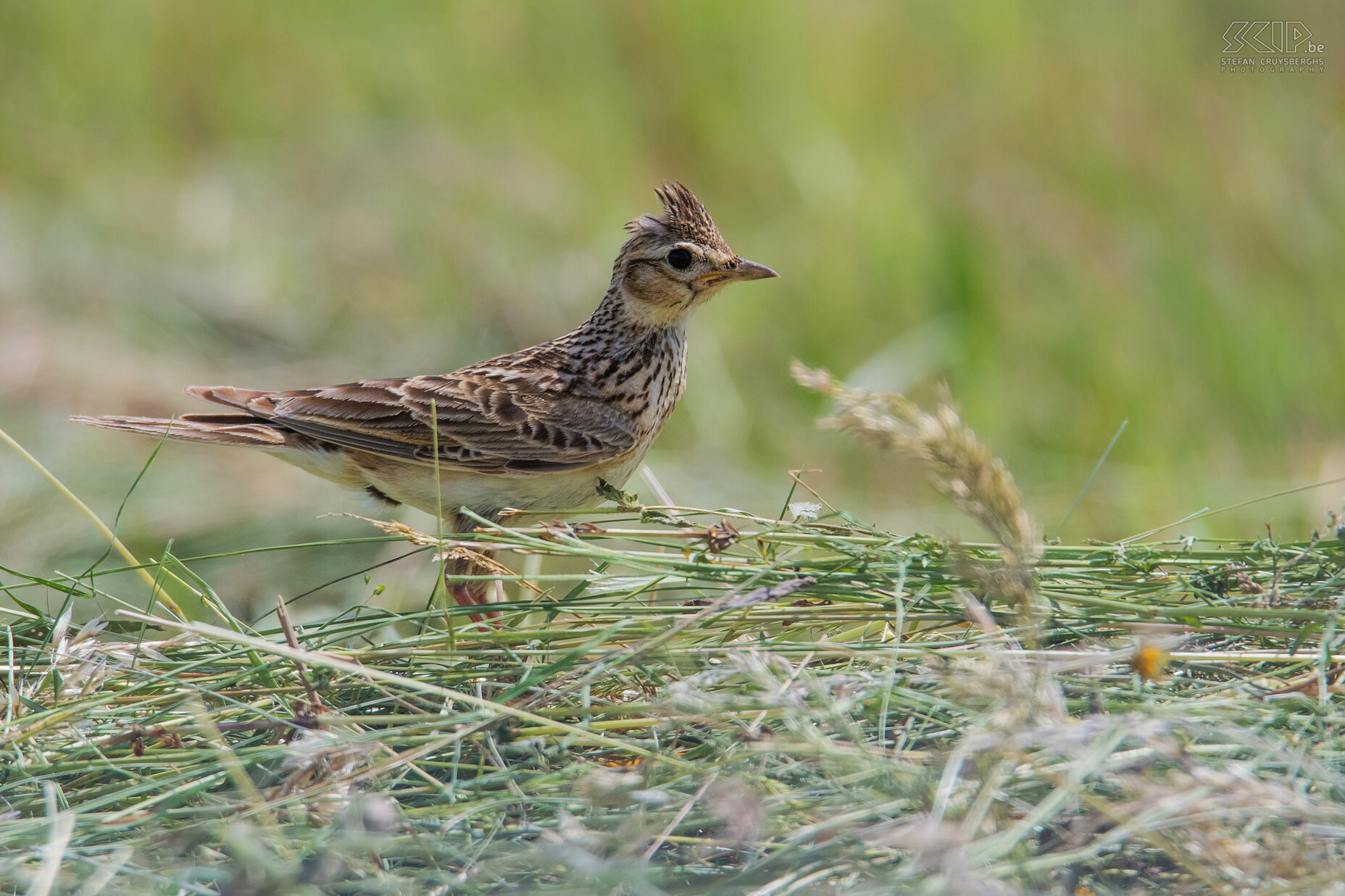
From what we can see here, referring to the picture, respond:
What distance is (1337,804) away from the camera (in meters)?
2.46

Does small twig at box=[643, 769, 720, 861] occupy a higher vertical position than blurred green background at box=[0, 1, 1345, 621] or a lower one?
lower

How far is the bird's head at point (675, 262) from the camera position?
5.37 meters

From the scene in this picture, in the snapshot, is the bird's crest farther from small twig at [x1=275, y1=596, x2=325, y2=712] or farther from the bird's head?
small twig at [x1=275, y1=596, x2=325, y2=712]

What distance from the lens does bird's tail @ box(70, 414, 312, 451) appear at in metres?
4.74

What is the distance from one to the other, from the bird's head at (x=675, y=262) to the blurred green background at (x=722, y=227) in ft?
5.17

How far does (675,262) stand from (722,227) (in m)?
6.16

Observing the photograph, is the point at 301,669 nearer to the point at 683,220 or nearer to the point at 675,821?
the point at 675,821

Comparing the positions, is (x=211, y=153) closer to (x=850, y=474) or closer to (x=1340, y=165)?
(x=850, y=474)

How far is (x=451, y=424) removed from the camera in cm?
509

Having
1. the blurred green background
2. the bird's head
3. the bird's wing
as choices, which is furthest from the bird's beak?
the blurred green background

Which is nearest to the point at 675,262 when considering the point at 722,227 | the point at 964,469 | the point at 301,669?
the point at 301,669

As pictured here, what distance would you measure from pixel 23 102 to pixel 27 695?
10.6m

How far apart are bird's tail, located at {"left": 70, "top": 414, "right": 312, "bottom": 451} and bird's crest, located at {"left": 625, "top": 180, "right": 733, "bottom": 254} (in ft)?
5.93

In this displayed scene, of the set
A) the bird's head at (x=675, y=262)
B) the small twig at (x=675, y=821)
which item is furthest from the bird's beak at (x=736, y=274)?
the small twig at (x=675, y=821)
